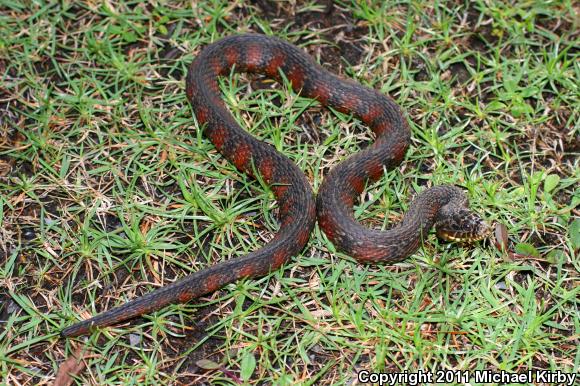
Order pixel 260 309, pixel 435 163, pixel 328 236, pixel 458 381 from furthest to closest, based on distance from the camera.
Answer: pixel 435 163 → pixel 328 236 → pixel 260 309 → pixel 458 381

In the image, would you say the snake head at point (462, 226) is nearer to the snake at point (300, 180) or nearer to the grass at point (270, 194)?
the snake at point (300, 180)

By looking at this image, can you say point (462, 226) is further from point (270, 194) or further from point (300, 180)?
point (270, 194)

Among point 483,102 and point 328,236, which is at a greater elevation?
point 483,102

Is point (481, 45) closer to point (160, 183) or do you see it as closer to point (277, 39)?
point (277, 39)

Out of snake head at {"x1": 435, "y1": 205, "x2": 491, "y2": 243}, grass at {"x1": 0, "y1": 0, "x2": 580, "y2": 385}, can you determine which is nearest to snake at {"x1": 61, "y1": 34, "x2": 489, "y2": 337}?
snake head at {"x1": 435, "y1": 205, "x2": 491, "y2": 243}

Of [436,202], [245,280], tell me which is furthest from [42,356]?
[436,202]
